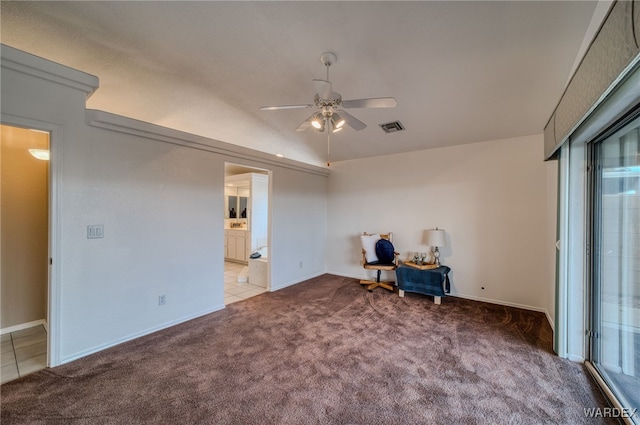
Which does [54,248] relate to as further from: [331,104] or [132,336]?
[331,104]

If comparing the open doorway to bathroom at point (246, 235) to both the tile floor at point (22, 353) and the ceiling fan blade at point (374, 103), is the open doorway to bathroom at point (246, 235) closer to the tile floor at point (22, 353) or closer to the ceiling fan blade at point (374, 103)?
the tile floor at point (22, 353)

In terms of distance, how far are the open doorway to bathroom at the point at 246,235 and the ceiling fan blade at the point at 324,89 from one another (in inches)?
86.8

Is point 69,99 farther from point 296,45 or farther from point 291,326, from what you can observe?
point 291,326

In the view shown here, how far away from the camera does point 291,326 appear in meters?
3.03

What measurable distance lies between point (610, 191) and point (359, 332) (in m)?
2.62

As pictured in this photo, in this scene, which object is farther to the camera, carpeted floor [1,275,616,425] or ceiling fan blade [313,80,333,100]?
ceiling fan blade [313,80,333,100]

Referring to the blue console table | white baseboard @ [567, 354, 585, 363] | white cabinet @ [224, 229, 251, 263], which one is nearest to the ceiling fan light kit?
the blue console table

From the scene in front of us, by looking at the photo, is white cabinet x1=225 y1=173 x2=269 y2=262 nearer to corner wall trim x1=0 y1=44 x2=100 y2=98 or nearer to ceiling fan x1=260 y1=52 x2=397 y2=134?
ceiling fan x1=260 y1=52 x2=397 y2=134

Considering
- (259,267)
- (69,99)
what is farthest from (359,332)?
(69,99)

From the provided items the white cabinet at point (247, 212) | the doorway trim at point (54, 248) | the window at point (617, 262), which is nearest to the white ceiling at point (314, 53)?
the doorway trim at point (54, 248)

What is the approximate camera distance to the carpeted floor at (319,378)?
171 cm

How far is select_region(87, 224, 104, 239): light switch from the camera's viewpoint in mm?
2418

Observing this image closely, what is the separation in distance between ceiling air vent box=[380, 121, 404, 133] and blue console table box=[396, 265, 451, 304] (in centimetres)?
220

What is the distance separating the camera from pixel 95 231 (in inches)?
96.7
